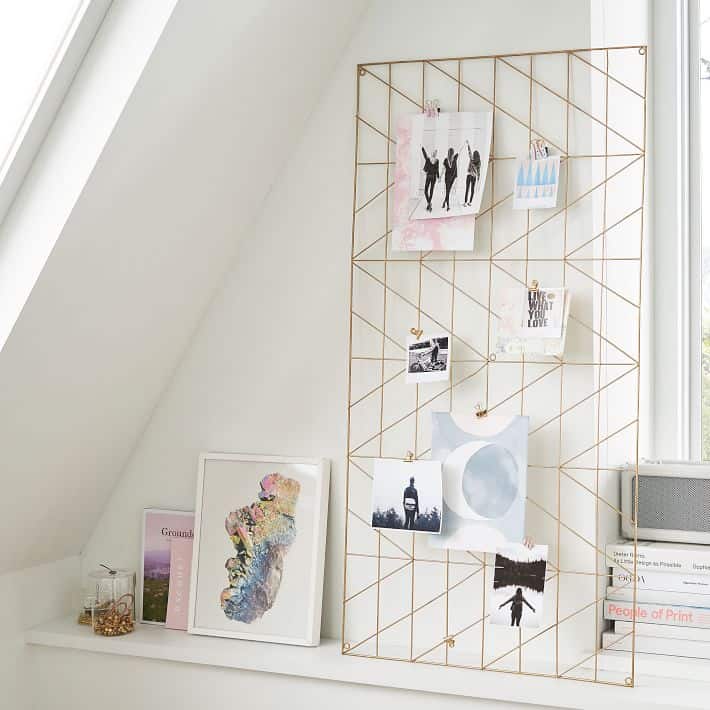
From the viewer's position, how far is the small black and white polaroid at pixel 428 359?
1.82 metres

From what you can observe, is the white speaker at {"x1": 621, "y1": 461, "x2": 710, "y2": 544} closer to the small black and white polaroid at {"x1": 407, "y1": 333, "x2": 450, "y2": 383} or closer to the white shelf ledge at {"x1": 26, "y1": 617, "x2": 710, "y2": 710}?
the white shelf ledge at {"x1": 26, "y1": 617, "x2": 710, "y2": 710}

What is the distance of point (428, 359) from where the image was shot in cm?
183

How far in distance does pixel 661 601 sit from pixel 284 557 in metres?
0.75

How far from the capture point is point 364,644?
1.90 meters

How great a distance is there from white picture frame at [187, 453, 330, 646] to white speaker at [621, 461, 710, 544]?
24.6 inches

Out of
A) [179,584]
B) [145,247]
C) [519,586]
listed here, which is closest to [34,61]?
[145,247]

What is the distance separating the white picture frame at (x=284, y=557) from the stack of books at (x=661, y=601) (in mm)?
577

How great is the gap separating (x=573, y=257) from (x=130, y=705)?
50.9 inches

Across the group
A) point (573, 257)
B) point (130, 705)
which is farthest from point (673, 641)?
point (130, 705)

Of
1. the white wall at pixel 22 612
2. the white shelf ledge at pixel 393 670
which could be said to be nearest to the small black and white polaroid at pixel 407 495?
the white shelf ledge at pixel 393 670

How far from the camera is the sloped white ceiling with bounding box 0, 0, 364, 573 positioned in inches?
61.6

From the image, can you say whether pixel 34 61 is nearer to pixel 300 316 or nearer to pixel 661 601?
pixel 300 316

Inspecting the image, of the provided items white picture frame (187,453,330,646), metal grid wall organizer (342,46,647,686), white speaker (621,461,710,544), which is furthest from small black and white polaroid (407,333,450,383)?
white speaker (621,461,710,544)

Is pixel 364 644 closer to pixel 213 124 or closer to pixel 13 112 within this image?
pixel 213 124
